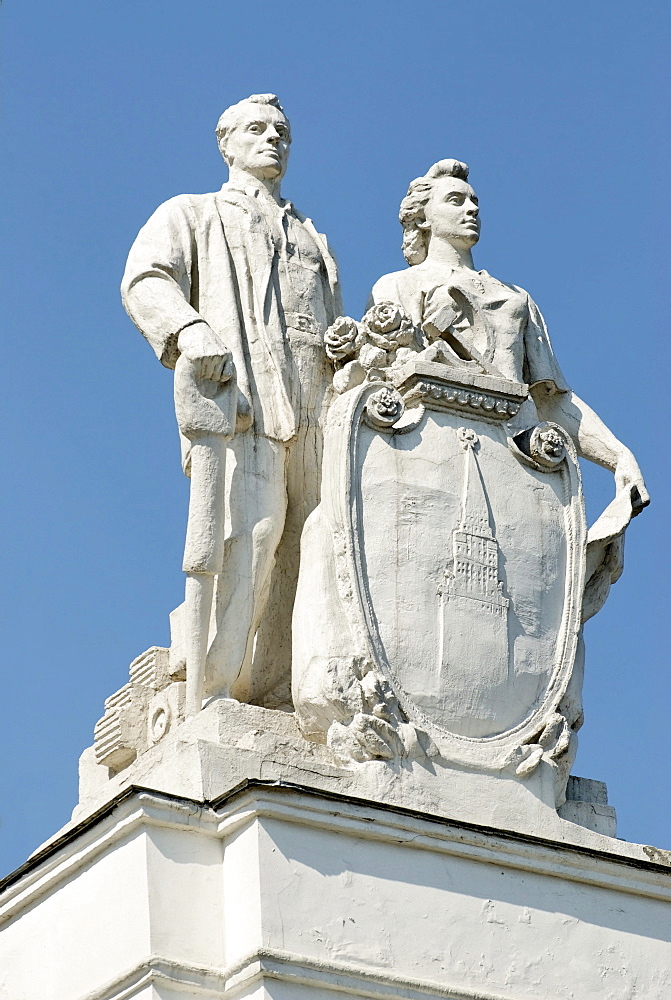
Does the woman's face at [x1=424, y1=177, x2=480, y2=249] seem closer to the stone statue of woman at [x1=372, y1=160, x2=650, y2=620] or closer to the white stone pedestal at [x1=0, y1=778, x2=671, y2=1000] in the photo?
the stone statue of woman at [x1=372, y1=160, x2=650, y2=620]

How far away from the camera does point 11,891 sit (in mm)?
12914

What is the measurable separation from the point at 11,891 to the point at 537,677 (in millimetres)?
3145

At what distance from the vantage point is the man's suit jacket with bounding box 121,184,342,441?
13547 millimetres

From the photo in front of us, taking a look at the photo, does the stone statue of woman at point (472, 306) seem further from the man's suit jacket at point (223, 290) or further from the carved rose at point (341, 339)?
the man's suit jacket at point (223, 290)

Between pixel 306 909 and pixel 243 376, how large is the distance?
321 centimetres

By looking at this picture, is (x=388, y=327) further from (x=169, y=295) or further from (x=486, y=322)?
(x=169, y=295)

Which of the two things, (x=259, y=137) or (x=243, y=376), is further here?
(x=259, y=137)

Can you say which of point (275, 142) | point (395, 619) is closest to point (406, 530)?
point (395, 619)

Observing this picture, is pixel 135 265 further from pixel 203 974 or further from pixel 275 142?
pixel 203 974

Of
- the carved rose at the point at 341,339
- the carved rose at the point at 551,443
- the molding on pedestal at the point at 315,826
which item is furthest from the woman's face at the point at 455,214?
the molding on pedestal at the point at 315,826

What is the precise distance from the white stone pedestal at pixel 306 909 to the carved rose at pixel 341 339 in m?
2.89

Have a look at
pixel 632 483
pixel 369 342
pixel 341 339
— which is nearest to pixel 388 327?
pixel 369 342

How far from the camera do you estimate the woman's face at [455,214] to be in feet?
48.2

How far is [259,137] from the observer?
46.9 ft
